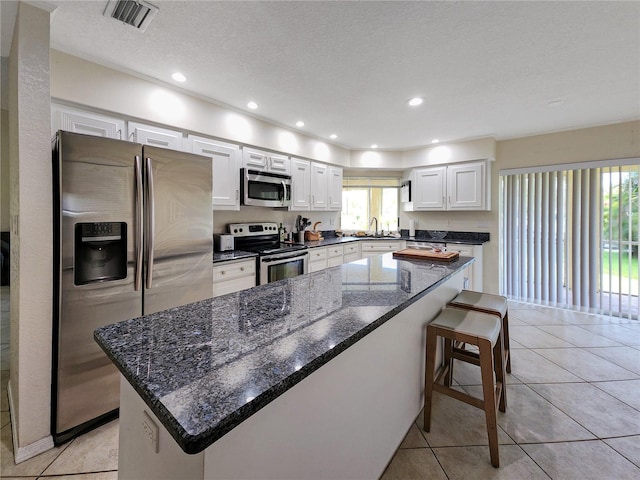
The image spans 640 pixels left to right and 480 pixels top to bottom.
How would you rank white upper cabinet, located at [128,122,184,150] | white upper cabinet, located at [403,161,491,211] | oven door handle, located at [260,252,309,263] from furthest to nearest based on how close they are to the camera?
1. white upper cabinet, located at [403,161,491,211]
2. oven door handle, located at [260,252,309,263]
3. white upper cabinet, located at [128,122,184,150]

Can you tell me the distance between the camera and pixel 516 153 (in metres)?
4.39

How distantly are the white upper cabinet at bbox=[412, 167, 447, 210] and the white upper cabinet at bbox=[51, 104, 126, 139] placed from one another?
14.2ft

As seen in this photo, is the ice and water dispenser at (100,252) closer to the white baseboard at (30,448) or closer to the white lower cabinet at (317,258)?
the white baseboard at (30,448)

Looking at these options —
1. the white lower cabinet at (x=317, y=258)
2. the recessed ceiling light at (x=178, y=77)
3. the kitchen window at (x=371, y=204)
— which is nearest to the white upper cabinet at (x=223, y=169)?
the recessed ceiling light at (x=178, y=77)

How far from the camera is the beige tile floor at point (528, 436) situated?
154 centimetres

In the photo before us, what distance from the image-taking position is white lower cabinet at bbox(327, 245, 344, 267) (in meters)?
4.36

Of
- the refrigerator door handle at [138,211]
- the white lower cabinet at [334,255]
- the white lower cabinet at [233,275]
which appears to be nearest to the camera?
the refrigerator door handle at [138,211]

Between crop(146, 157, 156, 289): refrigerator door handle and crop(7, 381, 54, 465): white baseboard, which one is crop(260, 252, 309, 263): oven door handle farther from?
crop(7, 381, 54, 465): white baseboard

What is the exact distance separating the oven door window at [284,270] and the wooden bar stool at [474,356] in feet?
6.45

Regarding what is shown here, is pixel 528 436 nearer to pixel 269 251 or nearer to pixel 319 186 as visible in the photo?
pixel 269 251

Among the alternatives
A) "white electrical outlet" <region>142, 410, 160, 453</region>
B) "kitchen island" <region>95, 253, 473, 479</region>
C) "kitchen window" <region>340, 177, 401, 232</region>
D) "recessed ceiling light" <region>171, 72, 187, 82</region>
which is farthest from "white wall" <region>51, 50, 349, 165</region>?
"white electrical outlet" <region>142, 410, 160, 453</region>

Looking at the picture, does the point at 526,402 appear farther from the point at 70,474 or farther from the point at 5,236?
the point at 5,236

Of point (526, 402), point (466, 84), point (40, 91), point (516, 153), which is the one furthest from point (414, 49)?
point (516, 153)

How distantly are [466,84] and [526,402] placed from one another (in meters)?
2.67
